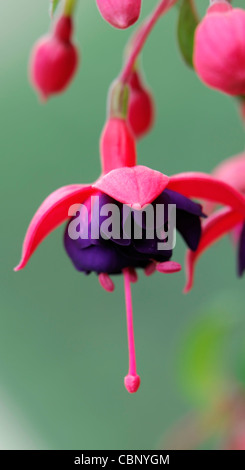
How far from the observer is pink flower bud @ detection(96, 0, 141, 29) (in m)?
0.54

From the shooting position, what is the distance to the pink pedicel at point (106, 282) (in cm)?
65

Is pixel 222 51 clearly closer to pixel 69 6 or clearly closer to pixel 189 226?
pixel 189 226

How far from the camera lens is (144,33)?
66 centimetres

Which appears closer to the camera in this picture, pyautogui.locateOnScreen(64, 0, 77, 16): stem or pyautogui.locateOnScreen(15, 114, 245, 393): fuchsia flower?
pyautogui.locateOnScreen(15, 114, 245, 393): fuchsia flower

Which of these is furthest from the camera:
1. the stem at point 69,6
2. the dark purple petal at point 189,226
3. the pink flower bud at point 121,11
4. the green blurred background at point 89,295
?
the green blurred background at point 89,295

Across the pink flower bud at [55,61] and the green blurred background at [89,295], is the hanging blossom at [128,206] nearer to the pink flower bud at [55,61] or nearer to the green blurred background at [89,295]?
the pink flower bud at [55,61]

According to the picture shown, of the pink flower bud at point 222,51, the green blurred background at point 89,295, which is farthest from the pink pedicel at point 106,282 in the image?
the green blurred background at point 89,295

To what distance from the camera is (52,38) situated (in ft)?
2.58

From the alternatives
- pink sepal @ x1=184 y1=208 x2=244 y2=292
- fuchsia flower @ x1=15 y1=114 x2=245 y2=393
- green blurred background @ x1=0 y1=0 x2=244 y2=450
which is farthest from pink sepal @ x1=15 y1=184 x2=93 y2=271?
green blurred background @ x1=0 y1=0 x2=244 y2=450

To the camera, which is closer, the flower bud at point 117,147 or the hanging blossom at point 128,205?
the hanging blossom at point 128,205

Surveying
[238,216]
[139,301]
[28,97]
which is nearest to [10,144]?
[28,97]

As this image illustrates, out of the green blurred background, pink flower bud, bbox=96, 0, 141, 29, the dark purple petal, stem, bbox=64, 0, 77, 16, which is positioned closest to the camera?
pink flower bud, bbox=96, 0, 141, 29

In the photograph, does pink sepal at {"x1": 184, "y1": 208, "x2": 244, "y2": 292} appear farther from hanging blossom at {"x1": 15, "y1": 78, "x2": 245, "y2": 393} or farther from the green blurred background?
the green blurred background

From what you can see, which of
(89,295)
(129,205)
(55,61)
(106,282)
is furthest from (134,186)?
(89,295)
